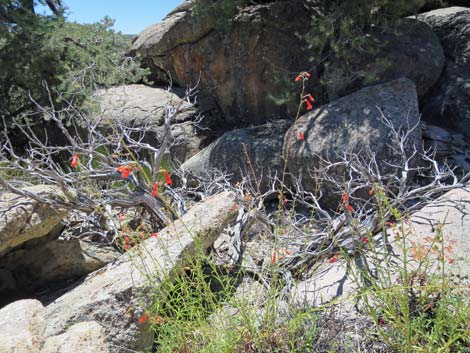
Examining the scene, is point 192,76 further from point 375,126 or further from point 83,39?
point 375,126

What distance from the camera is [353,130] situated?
188 inches

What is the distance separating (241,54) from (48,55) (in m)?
2.52

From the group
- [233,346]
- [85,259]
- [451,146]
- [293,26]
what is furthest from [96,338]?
[293,26]

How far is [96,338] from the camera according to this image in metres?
2.38

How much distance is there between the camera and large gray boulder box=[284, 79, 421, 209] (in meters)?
4.61

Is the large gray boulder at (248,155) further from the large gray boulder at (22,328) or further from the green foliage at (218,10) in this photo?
the large gray boulder at (22,328)

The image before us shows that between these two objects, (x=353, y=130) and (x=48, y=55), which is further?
(x=48, y=55)

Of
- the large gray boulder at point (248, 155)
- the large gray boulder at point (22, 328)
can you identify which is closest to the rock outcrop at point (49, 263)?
the large gray boulder at point (22, 328)

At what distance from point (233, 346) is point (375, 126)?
302 cm

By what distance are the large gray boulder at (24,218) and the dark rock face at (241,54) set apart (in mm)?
2939

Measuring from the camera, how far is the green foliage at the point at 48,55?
246 inches

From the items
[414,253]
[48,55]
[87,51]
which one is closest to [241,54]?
[87,51]

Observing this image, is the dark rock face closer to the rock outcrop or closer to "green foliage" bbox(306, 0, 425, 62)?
"green foliage" bbox(306, 0, 425, 62)

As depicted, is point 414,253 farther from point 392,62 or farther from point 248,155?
point 392,62
